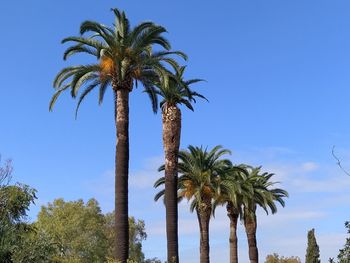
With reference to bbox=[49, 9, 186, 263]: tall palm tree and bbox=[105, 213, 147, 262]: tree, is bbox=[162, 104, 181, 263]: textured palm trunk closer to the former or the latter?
bbox=[49, 9, 186, 263]: tall palm tree

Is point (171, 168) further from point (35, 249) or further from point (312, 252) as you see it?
point (312, 252)

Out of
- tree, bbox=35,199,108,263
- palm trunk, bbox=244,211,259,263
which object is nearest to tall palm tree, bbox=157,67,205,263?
palm trunk, bbox=244,211,259,263

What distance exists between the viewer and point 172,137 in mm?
34281

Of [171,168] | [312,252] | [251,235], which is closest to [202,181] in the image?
[171,168]

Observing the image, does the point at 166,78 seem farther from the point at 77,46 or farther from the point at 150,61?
the point at 77,46

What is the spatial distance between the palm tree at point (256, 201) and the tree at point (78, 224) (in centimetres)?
2015

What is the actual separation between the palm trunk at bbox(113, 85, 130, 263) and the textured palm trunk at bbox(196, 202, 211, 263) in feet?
49.6

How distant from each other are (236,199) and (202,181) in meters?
4.78

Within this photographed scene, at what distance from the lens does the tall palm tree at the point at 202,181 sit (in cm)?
4047

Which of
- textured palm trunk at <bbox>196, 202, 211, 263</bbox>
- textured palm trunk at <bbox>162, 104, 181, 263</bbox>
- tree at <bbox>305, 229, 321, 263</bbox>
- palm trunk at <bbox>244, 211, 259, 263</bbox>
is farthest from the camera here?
tree at <bbox>305, 229, 321, 263</bbox>

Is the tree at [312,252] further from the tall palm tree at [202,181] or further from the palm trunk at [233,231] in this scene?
the tall palm tree at [202,181]

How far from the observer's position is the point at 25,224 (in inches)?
975

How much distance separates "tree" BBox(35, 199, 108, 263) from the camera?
6462 centimetres

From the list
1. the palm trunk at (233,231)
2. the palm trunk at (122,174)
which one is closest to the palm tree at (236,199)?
the palm trunk at (233,231)
